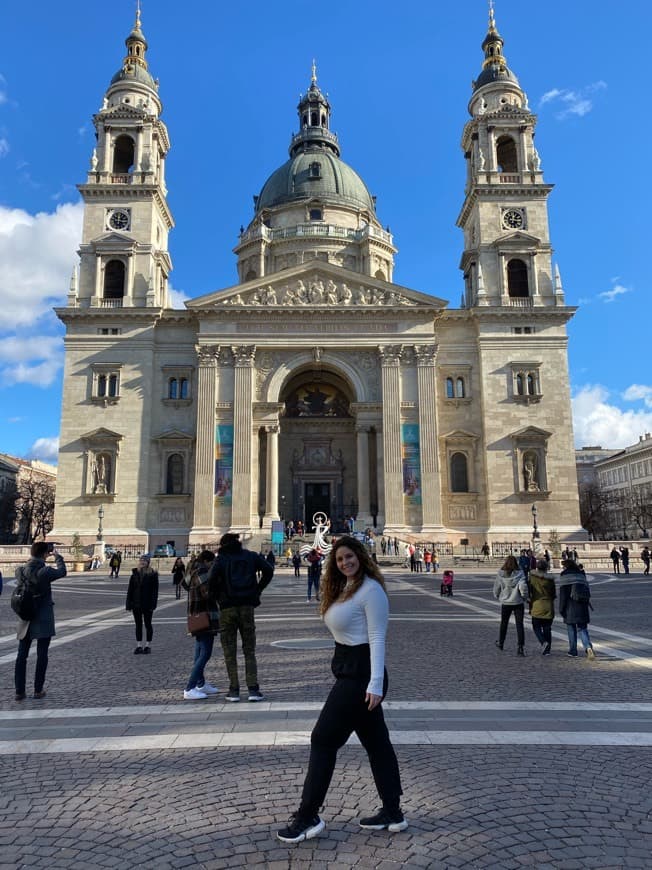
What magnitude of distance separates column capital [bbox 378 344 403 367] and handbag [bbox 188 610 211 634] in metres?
38.1

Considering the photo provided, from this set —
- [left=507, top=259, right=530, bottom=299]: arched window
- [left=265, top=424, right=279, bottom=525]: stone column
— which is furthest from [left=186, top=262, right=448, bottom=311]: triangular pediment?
[left=265, top=424, right=279, bottom=525]: stone column

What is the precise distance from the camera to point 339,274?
152 ft

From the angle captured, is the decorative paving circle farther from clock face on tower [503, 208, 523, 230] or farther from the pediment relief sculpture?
clock face on tower [503, 208, 523, 230]

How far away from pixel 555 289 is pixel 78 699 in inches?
1813

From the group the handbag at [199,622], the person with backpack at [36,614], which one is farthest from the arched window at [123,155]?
the handbag at [199,622]

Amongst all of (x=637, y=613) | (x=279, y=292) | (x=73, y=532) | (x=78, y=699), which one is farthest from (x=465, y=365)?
(x=78, y=699)

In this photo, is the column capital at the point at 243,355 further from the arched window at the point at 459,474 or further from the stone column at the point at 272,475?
the arched window at the point at 459,474

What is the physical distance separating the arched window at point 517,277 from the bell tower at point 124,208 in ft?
84.0

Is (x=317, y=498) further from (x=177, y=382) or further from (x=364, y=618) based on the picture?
(x=364, y=618)

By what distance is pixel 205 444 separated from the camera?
43.9 meters

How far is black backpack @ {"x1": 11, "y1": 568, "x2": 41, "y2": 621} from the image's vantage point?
8164 mm

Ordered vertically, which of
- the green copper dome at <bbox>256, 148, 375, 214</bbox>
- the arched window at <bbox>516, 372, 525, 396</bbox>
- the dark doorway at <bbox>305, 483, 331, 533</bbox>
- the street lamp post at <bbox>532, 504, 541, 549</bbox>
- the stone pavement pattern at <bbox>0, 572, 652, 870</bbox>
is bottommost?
the stone pavement pattern at <bbox>0, 572, 652, 870</bbox>

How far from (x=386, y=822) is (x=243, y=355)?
138 feet

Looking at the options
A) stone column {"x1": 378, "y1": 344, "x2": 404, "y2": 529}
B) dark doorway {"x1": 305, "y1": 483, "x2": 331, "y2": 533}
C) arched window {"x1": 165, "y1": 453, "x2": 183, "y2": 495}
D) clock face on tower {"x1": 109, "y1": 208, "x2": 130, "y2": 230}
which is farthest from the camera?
dark doorway {"x1": 305, "y1": 483, "x2": 331, "y2": 533}
